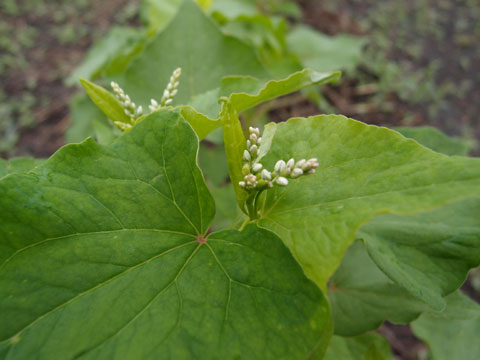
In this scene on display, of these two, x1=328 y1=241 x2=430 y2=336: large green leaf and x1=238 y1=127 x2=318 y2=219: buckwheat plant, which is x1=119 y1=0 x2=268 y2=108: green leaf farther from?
x1=328 y1=241 x2=430 y2=336: large green leaf

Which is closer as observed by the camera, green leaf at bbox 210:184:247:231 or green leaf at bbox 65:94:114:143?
green leaf at bbox 210:184:247:231

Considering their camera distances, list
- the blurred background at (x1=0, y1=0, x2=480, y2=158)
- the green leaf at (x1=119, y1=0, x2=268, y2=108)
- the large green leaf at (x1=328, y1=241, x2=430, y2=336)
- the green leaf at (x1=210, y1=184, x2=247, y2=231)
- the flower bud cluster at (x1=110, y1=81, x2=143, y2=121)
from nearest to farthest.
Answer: the flower bud cluster at (x1=110, y1=81, x2=143, y2=121) < the large green leaf at (x1=328, y1=241, x2=430, y2=336) < the green leaf at (x1=210, y1=184, x2=247, y2=231) < the green leaf at (x1=119, y1=0, x2=268, y2=108) < the blurred background at (x1=0, y1=0, x2=480, y2=158)

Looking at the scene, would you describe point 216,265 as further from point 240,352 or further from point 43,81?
point 43,81

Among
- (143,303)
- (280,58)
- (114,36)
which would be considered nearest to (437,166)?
(143,303)

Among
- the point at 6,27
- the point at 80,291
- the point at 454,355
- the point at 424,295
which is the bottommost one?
the point at 454,355

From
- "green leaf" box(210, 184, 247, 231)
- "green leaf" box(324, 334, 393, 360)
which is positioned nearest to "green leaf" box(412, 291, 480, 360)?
"green leaf" box(324, 334, 393, 360)

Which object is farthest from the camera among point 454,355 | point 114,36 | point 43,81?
point 43,81
